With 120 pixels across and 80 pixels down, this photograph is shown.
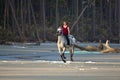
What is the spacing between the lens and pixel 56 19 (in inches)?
3194

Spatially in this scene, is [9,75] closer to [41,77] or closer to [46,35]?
[41,77]

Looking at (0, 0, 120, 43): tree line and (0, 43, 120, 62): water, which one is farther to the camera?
(0, 0, 120, 43): tree line

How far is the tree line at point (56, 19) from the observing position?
237ft

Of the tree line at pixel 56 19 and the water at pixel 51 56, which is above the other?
the water at pixel 51 56

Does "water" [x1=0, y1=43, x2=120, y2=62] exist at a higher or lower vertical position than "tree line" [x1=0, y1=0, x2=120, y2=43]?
higher

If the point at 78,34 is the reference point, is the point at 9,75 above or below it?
above

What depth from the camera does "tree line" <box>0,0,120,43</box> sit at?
2840 inches

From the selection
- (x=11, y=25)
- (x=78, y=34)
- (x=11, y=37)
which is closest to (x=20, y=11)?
(x=11, y=25)

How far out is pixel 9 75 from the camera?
17.7 metres

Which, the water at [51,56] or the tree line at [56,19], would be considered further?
the tree line at [56,19]

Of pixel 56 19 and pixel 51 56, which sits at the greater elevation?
pixel 51 56

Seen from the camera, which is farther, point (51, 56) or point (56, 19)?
point (56, 19)

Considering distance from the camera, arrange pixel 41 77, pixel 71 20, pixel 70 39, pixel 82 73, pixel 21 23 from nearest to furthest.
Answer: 1. pixel 41 77
2. pixel 82 73
3. pixel 70 39
4. pixel 21 23
5. pixel 71 20

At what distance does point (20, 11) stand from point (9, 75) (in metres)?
62.2
